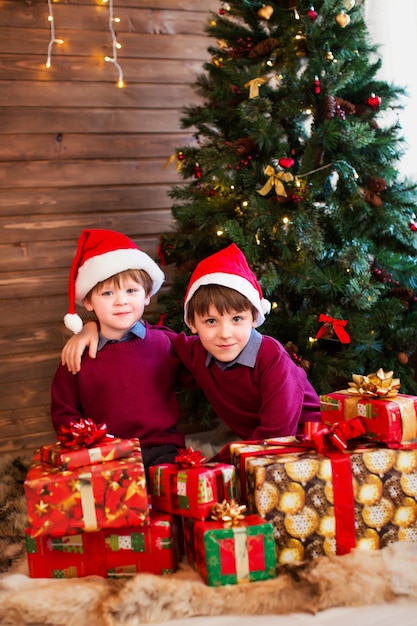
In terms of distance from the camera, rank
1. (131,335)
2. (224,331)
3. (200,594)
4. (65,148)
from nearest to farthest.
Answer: (200,594) → (224,331) → (131,335) → (65,148)

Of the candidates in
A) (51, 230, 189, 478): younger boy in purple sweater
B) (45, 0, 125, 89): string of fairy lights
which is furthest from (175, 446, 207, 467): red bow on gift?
(45, 0, 125, 89): string of fairy lights

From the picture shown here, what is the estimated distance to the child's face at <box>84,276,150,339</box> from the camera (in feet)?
7.40

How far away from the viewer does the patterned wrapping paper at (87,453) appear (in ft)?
5.61

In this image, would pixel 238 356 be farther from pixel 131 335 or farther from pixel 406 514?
pixel 406 514

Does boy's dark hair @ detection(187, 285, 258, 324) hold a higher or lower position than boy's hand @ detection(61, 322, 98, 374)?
higher

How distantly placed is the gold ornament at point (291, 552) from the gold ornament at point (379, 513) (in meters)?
0.18

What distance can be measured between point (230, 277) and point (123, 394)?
531 millimetres

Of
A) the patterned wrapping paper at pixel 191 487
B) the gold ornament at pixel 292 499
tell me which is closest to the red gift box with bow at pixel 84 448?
the patterned wrapping paper at pixel 191 487

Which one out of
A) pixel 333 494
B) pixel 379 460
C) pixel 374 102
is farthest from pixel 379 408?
pixel 374 102

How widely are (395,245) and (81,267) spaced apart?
1240mm

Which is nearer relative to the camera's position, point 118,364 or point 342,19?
point 118,364

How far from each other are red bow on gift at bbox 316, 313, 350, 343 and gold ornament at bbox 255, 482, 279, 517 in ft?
2.91

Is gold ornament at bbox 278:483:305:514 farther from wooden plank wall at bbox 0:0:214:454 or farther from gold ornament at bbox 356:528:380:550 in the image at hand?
wooden plank wall at bbox 0:0:214:454

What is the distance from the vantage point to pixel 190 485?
1.71 m
